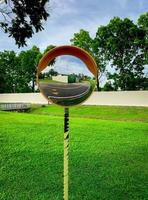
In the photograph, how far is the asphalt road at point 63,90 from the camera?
4.11 m

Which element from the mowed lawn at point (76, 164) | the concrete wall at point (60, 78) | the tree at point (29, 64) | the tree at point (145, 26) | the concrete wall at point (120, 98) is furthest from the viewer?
the tree at point (29, 64)

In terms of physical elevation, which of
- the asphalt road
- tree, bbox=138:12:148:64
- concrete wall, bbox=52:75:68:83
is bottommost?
the asphalt road

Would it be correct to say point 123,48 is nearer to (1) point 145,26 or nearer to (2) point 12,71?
(1) point 145,26

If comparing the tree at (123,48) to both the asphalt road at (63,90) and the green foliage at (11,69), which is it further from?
the asphalt road at (63,90)

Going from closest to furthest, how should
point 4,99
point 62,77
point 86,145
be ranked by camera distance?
point 62,77, point 86,145, point 4,99

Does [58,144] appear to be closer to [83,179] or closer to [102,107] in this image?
[83,179]

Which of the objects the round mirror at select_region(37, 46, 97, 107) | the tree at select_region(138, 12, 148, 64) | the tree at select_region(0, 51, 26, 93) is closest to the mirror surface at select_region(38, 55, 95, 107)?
the round mirror at select_region(37, 46, 97, 107)

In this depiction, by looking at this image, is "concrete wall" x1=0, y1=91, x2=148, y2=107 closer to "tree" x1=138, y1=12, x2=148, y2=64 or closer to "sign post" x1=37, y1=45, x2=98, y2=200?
"tree" x1=138, y1=12, x2=148, y2=64

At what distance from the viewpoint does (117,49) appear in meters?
40.3

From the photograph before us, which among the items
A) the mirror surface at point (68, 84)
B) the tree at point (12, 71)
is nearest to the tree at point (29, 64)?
the tree at point (12, 71)

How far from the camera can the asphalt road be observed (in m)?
4.11

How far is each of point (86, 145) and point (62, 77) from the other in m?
5.38

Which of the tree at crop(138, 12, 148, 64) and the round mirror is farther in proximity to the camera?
the tree at crop(138, 12, 148, 64)

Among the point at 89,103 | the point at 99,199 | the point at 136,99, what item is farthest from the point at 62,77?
the point at 89,103
